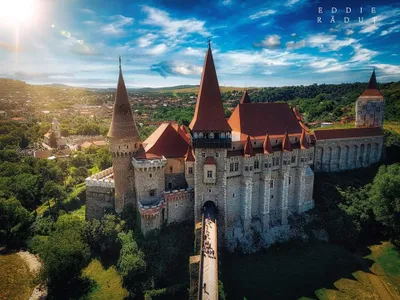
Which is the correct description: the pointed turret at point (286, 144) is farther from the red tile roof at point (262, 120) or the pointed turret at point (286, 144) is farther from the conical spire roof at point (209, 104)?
the conical spire roof at point (209, 104)

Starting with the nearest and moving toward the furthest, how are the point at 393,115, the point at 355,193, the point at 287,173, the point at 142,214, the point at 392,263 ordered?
the point at 142,214 → the point at 392,263 → the point at 287,173 → the point at 355,193 → the point at 393,115

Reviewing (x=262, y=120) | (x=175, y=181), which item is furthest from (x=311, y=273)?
(x=262, y=120)

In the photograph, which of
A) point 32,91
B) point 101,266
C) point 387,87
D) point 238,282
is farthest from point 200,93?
point 32,91

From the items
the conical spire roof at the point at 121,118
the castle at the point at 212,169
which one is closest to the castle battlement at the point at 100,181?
the castle at the point at 212,169

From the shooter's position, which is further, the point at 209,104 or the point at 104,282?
the point at 209,104

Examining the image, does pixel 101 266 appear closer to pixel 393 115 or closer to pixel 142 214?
pixel 142 214

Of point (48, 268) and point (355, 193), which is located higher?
point (355, 193)

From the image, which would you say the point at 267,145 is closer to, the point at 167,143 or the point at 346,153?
the point at 167,143
